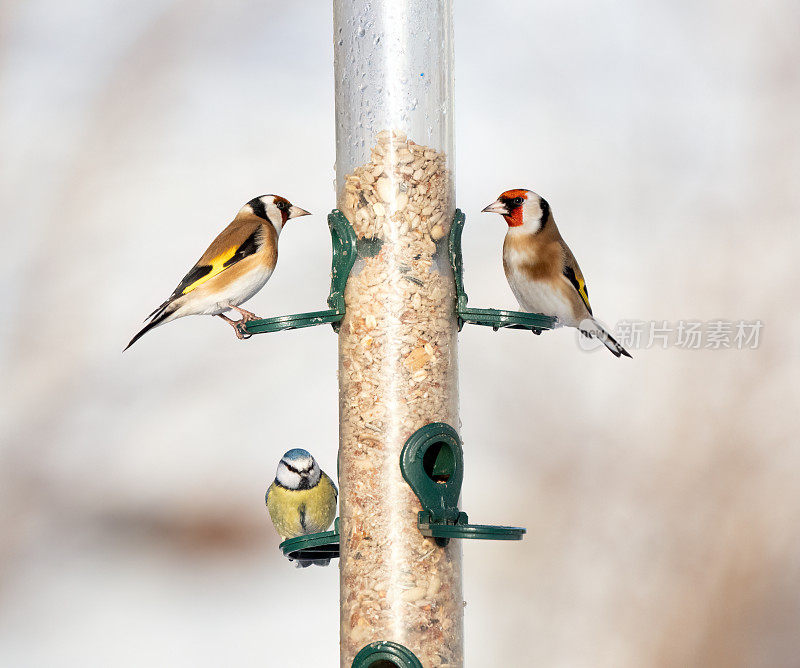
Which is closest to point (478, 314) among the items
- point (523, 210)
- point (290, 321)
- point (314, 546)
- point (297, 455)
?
point (290, 321)

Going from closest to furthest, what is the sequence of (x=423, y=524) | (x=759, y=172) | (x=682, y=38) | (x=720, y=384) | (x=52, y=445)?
(x=423, y=524), (x=52, y=445), (x=720, y=384), (x=759, y=172), (x=682, y=38)

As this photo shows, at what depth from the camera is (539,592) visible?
724 centimetres

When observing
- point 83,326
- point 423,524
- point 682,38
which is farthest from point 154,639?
point 682,38

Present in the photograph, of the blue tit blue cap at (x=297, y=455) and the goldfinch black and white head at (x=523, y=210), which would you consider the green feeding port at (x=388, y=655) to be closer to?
the blue tit blue cap at (x=297, y=455)

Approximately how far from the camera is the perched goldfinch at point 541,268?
14.8 ft

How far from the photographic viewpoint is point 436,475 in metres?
3.92

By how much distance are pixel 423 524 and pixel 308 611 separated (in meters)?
4.13

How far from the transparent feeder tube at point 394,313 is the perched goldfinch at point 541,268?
0.50 metres

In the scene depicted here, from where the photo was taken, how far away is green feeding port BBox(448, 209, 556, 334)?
3.98m

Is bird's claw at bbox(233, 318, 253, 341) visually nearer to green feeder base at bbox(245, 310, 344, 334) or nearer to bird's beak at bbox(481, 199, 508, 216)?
green feeder base at bbox(245, 310, 344, 334)

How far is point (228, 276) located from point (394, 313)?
0.86 metres

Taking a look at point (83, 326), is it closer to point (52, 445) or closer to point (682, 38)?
point (52, 445)

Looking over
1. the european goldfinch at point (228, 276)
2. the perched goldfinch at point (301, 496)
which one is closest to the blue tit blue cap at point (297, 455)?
the perched goldfinch at point (301, 496)

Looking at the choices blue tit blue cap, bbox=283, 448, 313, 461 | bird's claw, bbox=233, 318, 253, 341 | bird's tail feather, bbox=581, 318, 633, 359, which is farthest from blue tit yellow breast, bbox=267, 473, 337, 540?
bird's tail feather, bbox=581, 318, 633, 359
